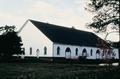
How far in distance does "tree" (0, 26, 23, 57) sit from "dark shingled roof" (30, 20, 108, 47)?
16290mm

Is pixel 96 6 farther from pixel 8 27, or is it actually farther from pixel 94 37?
pixel 94 37

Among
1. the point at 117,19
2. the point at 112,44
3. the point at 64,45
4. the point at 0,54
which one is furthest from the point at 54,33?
the point at 117,19

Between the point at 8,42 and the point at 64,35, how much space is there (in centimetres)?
2673

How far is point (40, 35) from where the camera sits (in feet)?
243

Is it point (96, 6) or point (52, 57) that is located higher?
point (96, 6)

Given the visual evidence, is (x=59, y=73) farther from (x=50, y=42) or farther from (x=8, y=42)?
(x=50, y=42)

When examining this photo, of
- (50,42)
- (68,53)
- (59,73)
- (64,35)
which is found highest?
(64,35)

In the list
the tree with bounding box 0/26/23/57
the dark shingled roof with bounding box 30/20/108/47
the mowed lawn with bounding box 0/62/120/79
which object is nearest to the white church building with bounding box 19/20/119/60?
the dark shingled roof with bounding box 30/20/108/47

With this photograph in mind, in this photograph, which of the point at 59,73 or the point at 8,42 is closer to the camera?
the point at 59,73

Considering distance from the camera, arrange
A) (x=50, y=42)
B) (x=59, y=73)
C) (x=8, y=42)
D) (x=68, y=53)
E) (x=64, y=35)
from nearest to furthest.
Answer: (x=59, y=73) < (x=8, y=42) < (x=50, y=42) < (x=68, y=53) < (x=64, y=35)

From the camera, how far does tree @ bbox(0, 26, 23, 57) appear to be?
54750 mm

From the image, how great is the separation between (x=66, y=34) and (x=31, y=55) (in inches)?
428

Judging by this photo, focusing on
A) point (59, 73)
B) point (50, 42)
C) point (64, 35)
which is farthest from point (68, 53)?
point (59, 73)

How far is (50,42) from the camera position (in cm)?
7175
